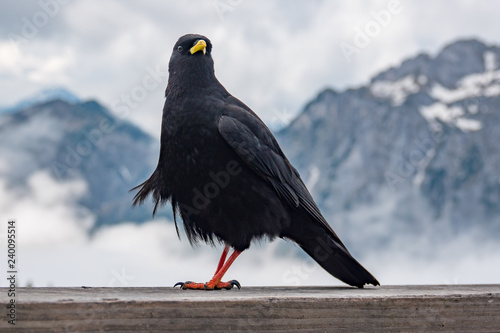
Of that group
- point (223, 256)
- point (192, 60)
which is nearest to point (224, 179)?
point (223, 256)

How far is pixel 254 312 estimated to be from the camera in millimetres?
2426

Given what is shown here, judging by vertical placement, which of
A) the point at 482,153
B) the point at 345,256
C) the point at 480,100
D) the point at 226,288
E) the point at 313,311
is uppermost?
the point at 480,100

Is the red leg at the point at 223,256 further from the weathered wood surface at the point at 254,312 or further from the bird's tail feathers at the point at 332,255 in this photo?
the weathered wood surface at the point at 254,312

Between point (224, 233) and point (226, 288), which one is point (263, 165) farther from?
point (226, 288)

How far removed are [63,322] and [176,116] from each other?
1869mm

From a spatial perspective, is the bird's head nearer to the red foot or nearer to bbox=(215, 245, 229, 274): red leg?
bbox=(215, 245, 229, 274): red leg

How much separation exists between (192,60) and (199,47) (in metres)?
0.10

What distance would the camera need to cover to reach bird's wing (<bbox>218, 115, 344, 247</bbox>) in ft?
12.3

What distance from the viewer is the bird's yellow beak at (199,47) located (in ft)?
13.2

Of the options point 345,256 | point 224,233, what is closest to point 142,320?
point 224,233

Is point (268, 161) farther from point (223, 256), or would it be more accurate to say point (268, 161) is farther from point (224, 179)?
point (223, 256)

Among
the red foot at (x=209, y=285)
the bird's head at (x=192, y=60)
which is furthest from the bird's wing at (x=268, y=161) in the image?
the red foot at (x=209, y=285)

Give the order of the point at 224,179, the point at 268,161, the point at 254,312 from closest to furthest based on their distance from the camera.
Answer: the point at 254,312 → the point at 224,179 → the point at 268,161

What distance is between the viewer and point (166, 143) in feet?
12.6
